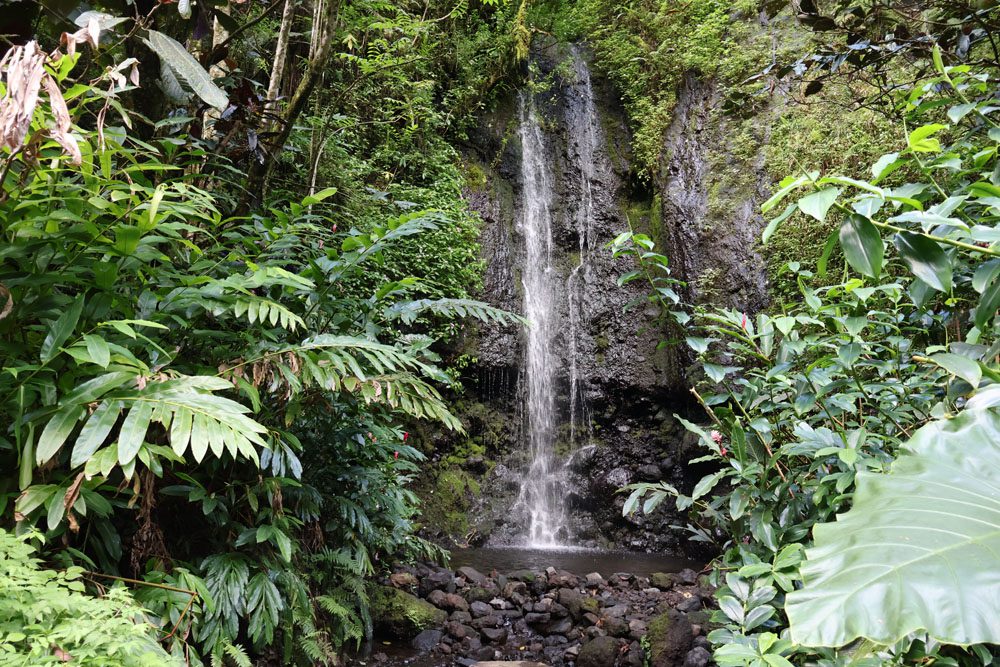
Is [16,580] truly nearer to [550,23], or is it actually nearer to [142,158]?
[142,158]

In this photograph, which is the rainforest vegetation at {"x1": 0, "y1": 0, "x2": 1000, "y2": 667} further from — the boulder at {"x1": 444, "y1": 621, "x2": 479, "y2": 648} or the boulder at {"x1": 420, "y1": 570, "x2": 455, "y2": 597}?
the boulder at {"x1": 444, "y1": 621, "x2": 479, "y2": 648}

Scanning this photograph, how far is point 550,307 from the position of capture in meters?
7.90

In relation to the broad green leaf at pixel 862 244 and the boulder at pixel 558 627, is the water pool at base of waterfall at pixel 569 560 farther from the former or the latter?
the broad green leaf at pixel 862 244

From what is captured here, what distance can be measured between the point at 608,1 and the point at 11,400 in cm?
983

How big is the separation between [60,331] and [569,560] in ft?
16.1

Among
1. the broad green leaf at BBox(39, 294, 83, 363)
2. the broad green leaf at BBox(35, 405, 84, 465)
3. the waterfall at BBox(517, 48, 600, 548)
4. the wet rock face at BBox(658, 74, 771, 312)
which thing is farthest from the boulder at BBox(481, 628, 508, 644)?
the wet rock face at BBox(658, 74, 771, 312)

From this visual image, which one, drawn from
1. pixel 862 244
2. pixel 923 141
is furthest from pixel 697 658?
pixel 923 141

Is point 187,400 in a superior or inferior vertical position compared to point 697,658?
superior

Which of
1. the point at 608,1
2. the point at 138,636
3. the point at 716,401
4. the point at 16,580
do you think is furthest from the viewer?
the point at 608,1

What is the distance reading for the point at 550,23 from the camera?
9586mm

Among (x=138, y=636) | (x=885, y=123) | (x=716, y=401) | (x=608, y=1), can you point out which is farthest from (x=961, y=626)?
(x=608, y=1)

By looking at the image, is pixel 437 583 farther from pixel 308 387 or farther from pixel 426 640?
pixel 308 387

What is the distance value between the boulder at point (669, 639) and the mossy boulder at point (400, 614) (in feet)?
4.64

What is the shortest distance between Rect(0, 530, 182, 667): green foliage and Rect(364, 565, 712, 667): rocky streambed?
2.04m
